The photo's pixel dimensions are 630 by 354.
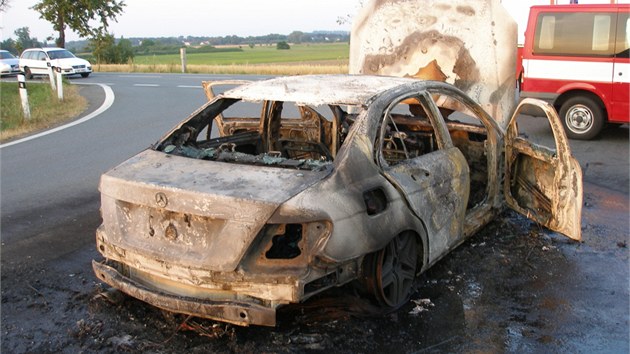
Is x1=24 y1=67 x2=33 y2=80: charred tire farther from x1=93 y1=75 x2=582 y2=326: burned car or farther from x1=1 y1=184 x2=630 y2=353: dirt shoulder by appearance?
x1=93 y1=75 x2=582 y2=326: burned car

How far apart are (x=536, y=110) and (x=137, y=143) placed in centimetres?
656

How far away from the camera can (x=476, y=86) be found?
7895 millimetres

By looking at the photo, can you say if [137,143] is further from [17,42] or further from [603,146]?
[17,42]

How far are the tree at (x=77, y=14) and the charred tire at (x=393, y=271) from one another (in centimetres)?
4356

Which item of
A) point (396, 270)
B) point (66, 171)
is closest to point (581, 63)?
point (396, 270)

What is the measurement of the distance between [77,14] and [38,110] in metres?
32.0

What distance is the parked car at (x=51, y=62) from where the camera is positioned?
2857cm

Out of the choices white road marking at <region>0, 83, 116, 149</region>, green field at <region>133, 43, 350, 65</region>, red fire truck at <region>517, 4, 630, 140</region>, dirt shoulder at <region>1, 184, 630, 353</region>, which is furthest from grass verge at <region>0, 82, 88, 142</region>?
green field at <region>133, 43, 350, 65</region>

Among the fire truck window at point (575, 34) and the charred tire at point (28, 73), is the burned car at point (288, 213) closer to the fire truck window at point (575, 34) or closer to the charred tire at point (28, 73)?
the fire truck window at point (575, 34)

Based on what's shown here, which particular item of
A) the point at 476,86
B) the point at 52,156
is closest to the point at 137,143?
the point at 52,156

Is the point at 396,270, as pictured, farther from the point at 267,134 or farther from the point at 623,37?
the point at 623,37

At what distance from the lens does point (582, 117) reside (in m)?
11.2

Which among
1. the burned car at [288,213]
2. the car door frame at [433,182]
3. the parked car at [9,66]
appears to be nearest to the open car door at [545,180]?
the burned car at [288,213]

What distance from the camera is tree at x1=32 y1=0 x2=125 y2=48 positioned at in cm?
4312
